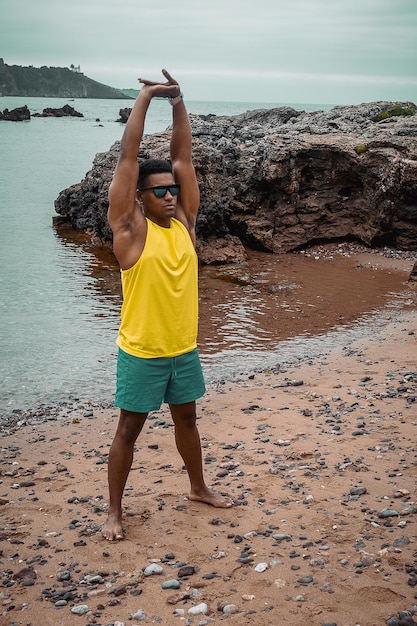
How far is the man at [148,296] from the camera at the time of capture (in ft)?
14.0

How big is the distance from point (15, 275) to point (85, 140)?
4696cm

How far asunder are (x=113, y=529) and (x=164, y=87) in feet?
9.44

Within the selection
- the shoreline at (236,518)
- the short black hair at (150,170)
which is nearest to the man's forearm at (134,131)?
the short black hair at (150,170)

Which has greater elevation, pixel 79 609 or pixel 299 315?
pixel 79 609

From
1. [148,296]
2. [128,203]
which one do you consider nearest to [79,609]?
[148,296]

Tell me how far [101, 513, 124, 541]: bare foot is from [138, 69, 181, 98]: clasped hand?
2740mm

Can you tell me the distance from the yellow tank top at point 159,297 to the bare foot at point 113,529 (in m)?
1.12

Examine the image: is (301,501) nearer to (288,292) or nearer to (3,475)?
(3,475)

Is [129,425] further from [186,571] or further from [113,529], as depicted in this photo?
[186,571]

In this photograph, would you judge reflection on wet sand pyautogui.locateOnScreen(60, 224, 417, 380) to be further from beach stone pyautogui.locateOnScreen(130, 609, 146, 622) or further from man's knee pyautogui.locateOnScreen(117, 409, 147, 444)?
beach stone pyautogui.locateOnScreen(130, 609, 146, 622)

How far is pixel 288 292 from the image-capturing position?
12984 millimetres

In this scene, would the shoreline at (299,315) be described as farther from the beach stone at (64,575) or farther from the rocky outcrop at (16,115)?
the rocky outcrop at (16,115)

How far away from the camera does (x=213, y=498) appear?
4.91 meters

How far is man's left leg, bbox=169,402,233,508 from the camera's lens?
4691 millimetres
